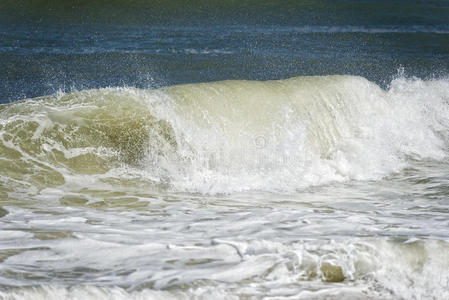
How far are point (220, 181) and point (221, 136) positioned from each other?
3.52 ft

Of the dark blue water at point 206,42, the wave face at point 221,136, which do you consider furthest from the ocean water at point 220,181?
the dark blue water at point 206,42

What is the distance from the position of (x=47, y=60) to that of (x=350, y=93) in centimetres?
768

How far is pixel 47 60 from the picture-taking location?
1319 cm

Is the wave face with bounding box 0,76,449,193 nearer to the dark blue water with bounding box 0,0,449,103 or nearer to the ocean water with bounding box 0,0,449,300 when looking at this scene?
the ocean water with bounding box 0,0,449,300

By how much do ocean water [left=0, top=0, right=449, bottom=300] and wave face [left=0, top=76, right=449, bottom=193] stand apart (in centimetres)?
2

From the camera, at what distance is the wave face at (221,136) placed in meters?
5.73

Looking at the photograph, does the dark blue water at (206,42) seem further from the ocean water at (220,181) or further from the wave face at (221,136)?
the wave face at (221,136)

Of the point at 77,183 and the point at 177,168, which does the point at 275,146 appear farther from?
the point at 77,183

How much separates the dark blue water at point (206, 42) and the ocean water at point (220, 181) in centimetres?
14

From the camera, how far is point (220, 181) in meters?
5.70

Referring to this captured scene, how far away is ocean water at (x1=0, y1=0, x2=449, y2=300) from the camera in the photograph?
3.16m

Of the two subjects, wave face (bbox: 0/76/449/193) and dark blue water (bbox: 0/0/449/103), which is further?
dark blue water (bbox: 0/0/449/103)

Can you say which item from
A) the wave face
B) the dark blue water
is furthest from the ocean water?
the dark blue water

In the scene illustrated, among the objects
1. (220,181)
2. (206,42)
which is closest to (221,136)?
(220,181)
